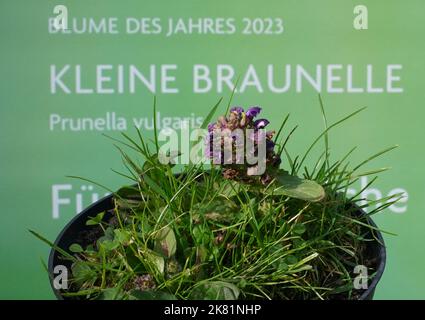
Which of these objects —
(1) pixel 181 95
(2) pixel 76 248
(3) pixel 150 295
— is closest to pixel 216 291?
(3) pixel 150 295

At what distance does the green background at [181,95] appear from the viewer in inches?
58.1

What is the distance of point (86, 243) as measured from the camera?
32.8 inches

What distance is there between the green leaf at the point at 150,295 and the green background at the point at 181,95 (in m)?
0.77

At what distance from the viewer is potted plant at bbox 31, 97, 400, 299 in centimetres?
74

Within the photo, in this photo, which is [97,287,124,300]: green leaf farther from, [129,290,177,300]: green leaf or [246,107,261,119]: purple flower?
[246,107,261,119]: purple flower

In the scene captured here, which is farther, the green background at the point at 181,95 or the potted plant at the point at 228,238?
the green background at the point at 181,95

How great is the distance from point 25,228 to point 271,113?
58 centimetres

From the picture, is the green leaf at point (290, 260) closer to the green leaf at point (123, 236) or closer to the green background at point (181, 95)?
the green leaf at point (123, 236)

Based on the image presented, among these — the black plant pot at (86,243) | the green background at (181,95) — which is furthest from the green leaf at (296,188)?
the green background at (181,95)

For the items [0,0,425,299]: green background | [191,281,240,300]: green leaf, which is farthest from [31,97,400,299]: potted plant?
[0,0,425,299]: green background

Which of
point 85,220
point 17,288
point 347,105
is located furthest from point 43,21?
point 85,220

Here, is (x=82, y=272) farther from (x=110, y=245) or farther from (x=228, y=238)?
(x=228, y=238)

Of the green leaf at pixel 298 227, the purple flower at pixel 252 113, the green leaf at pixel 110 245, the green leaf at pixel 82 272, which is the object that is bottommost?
the green leaf at pixel 82 272

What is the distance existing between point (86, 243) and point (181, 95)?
71 centimetres
